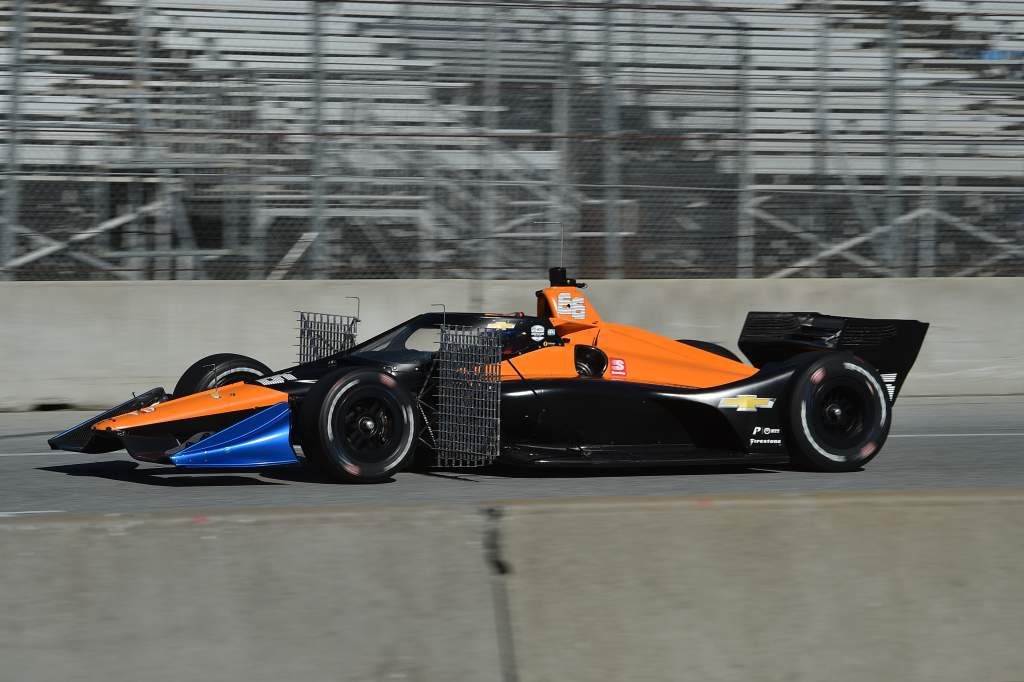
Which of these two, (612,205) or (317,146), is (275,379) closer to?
(317,146)

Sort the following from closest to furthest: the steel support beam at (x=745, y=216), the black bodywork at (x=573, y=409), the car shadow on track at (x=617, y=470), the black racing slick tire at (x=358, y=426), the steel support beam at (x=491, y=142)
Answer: the black racing slick tire at (x=358, y=426) < the black bodywork at (x=573, y=409) < the car shadow on track at (x=617, y=470) < the steel support beam at (x=491, y=142) < the steel support beam at (x=745, y=216)

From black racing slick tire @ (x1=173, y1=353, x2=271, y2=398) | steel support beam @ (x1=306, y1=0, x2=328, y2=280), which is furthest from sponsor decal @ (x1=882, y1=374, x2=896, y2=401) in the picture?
steel support beam @ (x1=306, y1=0, x2=328, y2=280)

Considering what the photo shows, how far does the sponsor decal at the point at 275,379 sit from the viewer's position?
7.42m

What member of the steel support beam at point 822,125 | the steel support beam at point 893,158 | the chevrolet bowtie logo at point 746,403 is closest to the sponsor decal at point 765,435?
the chevrolet bowtie logo at point 746,403

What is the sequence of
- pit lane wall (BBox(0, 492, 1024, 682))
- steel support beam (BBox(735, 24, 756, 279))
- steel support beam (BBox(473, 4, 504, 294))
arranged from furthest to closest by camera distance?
steel support beam (BBox(735, 24, 756, 279)) → steel support beam (BBox(473, 4, 504, 294)) → pit lane wall (BBox(0, 492, 1024, 682))

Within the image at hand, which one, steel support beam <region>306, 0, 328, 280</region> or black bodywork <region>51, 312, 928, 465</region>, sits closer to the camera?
black bodywork <region>51, 312, 928, 465</region>

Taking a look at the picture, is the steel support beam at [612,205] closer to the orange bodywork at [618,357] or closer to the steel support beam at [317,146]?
the steel support beam at [317,146]

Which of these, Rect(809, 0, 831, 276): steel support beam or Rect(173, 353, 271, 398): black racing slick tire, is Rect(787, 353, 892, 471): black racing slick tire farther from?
Rect(809, 0, 831, 276): steel support beam

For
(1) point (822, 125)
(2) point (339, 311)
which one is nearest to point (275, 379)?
(2) point (339, 311)

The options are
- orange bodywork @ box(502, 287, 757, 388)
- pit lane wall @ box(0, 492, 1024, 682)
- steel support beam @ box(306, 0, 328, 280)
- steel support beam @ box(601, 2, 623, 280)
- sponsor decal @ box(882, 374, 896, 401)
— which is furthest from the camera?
steel support beam @ box(601, 2, 623, 280)

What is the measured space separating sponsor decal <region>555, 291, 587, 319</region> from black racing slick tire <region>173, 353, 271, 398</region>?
6.23 ft

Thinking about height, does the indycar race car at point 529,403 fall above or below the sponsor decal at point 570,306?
below

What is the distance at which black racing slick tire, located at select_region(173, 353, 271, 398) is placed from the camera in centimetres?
806

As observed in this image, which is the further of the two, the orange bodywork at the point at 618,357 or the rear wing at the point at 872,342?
the rear wing at the point at 872,342
